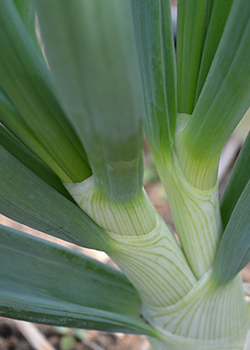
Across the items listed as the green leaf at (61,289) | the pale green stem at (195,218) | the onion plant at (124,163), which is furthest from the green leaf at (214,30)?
the green leaf at (61,289)

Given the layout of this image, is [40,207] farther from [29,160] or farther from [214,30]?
[214,30]

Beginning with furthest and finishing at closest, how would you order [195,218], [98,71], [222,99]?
[195,218] < [222,99] < [98,71]

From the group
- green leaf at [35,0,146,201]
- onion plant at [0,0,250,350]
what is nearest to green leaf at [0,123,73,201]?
onion plant at [0,0,250,350]

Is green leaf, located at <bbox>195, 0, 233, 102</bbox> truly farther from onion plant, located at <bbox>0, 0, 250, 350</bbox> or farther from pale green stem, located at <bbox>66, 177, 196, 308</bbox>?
pale green stem, located at <bbox>66, 177, 196, 308</bbox>

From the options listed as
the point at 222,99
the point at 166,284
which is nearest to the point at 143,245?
the point at 166,284

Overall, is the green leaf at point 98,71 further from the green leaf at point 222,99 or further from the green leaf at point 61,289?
the green leaf at point 61,289
